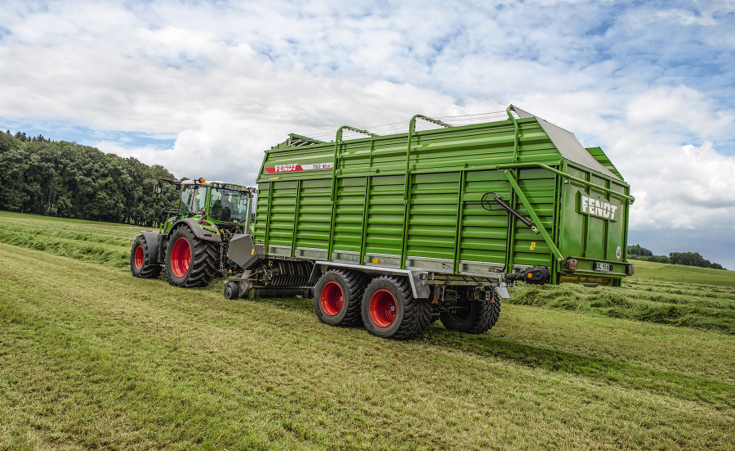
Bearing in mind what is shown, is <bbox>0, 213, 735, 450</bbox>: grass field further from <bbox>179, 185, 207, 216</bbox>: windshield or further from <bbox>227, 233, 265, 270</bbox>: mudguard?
<bbox>179, 185, 207, 216</bbox>: windshield

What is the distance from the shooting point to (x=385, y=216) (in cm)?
722

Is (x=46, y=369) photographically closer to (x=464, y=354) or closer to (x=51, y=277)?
(x=464, y=354)

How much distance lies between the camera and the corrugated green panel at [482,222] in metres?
6.00

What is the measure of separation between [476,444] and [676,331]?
739cm

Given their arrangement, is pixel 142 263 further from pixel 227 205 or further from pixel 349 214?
pixel 349 214

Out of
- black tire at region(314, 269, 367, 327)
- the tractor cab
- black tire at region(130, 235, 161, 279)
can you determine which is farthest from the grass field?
the tractor cab

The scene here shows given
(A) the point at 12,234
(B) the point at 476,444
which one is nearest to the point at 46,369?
(B) the point at 476,444

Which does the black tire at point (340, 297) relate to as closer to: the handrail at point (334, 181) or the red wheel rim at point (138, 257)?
the handrail at point (334, 181)

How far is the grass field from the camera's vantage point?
11.0ft

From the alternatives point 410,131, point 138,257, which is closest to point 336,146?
point 410,131

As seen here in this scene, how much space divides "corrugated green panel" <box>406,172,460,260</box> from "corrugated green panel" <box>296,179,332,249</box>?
70.8 inches

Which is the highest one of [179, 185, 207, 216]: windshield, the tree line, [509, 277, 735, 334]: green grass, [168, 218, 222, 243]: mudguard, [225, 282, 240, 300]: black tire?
the tree line

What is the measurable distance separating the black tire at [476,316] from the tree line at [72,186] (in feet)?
171

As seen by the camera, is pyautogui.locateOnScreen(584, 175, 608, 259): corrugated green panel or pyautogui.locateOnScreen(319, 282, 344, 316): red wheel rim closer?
pyautogui.locateOnScreen(584, 175, 608, 259): corrugated green panel
